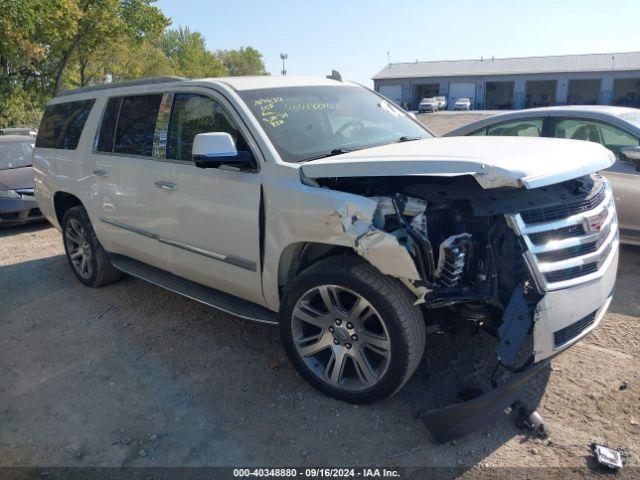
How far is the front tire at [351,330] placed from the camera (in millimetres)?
2930

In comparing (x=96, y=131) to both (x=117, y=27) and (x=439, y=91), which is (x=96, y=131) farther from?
(x=439, y=91)

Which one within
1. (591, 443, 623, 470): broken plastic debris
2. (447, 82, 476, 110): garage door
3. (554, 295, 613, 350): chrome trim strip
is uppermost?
(447, 82, 476, 110): garage door

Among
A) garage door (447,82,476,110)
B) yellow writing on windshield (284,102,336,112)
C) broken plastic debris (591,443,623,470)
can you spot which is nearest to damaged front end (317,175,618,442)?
broken plastic debris (591,443,623,470)

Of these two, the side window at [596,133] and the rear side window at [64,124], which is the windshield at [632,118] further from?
the rear side window at [64,124]

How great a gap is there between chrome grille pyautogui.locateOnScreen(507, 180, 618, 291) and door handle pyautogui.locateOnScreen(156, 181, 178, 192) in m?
2.46

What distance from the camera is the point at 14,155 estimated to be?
373 inches

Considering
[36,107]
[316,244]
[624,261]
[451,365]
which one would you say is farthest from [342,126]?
[36,107]

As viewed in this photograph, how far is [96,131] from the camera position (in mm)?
5012

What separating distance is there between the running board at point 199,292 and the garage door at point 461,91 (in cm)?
5913

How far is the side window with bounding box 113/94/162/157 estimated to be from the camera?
4363 millimetres

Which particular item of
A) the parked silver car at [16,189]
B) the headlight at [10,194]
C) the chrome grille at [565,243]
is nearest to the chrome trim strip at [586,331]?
the chrome grille at [565,243]

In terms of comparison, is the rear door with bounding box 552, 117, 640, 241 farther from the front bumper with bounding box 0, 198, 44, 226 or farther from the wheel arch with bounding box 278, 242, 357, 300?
the front bumper with bounding box 0, 198, 44, 226

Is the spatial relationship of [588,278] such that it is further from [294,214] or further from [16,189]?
[16,189]

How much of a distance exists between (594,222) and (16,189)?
841 cm
